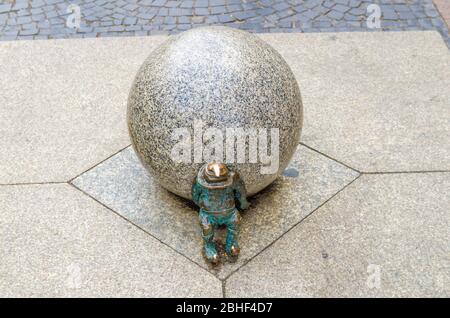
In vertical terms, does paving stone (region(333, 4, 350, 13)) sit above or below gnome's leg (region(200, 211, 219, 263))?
above

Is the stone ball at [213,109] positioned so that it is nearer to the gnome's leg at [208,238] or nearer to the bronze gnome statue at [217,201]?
the bronze gnome statue at [217,201]

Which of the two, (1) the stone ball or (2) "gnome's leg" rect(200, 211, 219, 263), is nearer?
(1) the stone ball

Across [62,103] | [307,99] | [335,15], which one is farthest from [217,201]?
[335,15]

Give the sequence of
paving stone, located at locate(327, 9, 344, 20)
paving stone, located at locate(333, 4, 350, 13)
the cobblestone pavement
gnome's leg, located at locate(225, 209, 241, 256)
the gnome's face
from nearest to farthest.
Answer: the gnome's face, gnome's leg, located at locate(225, 209, 241, 256), the cobblestone pavement, paving stone, located at locate(327, 9, 344, 20), paving stone, located at locate(333, 4, 350, 13)

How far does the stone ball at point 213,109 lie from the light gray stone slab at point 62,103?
1.40 meters

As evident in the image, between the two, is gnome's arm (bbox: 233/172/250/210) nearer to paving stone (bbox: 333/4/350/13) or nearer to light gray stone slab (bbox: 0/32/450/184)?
light gray stone slab (bbox: 0/32/450/184)

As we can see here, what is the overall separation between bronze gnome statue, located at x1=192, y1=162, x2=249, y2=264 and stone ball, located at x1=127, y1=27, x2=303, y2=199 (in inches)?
5.2

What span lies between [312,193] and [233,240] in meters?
1.05

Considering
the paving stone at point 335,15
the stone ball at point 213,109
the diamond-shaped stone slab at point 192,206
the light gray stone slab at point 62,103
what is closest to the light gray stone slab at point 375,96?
the diamond-shaped stone slab at point 192,206

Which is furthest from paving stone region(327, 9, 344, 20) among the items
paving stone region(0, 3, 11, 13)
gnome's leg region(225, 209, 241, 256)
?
paving stone region(0, 3, 11, 13)

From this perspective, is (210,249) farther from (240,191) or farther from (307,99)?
(307,99)

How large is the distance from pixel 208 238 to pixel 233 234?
0.68 ft

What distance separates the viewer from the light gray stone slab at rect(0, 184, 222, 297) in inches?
176
